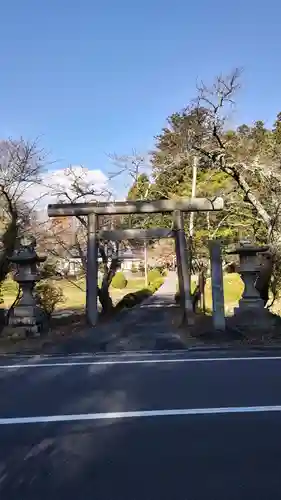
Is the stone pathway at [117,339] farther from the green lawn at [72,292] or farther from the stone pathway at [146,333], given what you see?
the green lawn at [72,292]

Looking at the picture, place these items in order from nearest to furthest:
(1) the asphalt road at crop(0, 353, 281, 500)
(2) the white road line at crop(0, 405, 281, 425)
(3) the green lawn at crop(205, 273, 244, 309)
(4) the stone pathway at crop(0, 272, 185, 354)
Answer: (1) the asphalt road at crop(0, 353, 281, 500) → (2) the white road line at crop(0, 405, 281, 425) → (4) the stone pathway at crop(0, 272, 185, 354) → (3) the green lawn at crop(205, 273, 244, 309)

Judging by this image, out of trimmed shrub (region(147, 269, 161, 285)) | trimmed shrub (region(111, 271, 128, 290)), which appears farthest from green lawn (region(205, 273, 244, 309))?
trimmed shrub (region(147, 269, 161, 285))

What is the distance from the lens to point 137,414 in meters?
4.43

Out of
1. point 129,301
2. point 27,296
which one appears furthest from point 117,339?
point 129,301

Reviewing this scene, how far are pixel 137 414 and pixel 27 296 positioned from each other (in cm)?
674

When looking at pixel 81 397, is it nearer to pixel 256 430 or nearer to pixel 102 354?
pixel 256 430

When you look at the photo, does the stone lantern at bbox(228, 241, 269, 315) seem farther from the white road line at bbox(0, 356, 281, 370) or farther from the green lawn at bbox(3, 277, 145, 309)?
the green lawn at bbox(3, 277, 145, 309)

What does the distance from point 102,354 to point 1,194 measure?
5.79 meters

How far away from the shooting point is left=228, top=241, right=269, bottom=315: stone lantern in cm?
1038

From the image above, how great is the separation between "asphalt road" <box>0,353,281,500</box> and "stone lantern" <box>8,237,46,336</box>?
3.73 metres

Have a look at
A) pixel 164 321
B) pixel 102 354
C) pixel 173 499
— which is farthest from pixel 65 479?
pixel 164 321

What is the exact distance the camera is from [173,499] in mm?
2773

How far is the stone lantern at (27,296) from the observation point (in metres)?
10.4

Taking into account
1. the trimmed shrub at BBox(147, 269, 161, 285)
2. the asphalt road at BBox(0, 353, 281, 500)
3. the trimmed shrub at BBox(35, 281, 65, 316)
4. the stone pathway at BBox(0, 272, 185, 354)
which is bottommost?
the asphalt road at BBox(0, 353, 281, 500)
